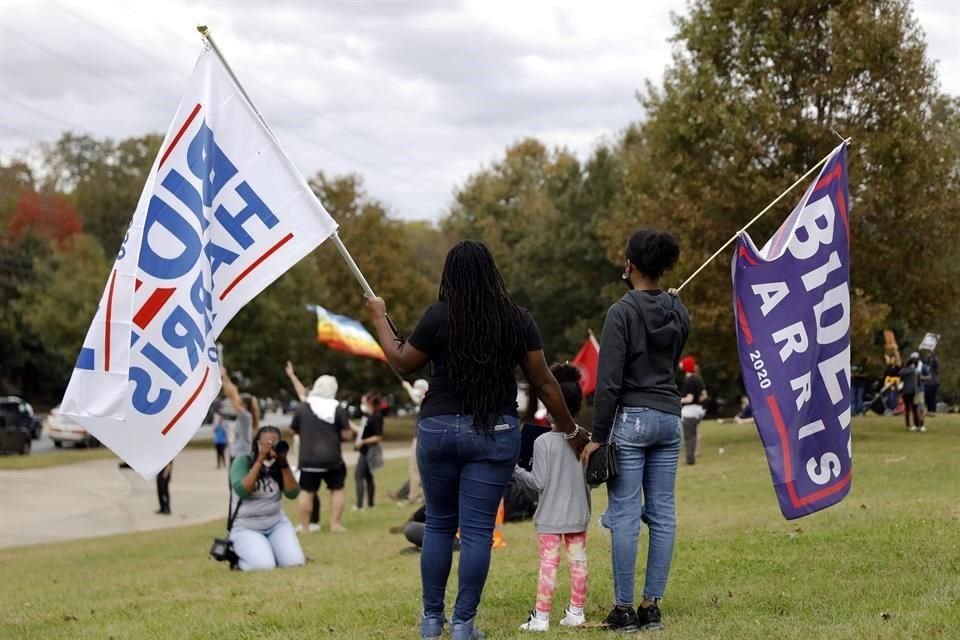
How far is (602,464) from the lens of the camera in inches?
250

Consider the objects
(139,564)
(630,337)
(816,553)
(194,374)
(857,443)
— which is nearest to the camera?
(630,337)

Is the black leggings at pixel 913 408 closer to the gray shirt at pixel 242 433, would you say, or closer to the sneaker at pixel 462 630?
the gray shirt at pixel 242 433

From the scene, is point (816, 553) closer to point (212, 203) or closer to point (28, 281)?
point (212, 203)

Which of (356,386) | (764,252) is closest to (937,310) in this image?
(764,252)

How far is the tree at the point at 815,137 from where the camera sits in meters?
22.7

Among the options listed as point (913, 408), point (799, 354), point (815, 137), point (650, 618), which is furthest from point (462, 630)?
point (913, 408)

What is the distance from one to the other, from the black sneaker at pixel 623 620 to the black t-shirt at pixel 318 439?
319 inches

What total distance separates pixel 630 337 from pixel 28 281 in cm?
7074

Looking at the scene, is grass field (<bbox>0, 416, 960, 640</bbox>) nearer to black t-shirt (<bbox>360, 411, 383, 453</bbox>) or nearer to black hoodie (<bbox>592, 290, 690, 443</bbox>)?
black hoodie (<bbox>592, 290, 690, 443</bbox>)

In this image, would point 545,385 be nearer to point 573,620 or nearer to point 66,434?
point 573,620

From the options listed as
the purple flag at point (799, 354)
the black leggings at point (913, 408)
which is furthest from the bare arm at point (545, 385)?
the black leggings at point (913, 408)

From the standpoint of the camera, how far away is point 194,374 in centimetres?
704

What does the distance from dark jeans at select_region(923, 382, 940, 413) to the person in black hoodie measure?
22385 mm

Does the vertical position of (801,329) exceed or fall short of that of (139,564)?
it exceeds it
